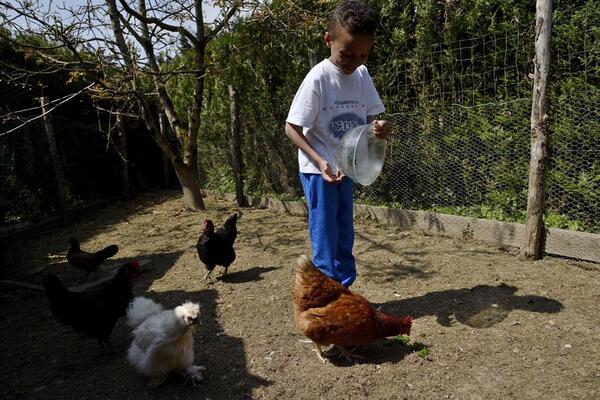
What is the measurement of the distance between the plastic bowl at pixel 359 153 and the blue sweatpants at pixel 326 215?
179mm

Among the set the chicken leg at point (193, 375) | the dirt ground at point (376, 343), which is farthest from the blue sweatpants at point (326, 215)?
the chicken leg at point (193, 375)

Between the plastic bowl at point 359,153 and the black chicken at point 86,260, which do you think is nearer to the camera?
the plastic bowl at point 359,153

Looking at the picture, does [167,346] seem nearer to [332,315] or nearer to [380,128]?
[332,315]

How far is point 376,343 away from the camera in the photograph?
3.01 meters

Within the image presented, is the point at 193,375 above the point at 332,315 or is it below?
below

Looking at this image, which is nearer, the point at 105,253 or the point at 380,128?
the point at 380,128

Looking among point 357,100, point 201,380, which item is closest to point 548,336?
point 357,100

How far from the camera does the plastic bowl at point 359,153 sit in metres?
2.76

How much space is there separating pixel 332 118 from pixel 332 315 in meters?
1.23

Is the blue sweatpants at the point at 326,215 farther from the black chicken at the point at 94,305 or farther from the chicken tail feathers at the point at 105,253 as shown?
the chicken tail feathers at the point at 105,253

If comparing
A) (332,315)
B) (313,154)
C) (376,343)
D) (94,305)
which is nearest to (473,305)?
(376,343)

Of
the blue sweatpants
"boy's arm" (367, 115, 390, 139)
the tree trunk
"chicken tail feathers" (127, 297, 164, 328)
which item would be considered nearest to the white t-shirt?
the blue sweatpants

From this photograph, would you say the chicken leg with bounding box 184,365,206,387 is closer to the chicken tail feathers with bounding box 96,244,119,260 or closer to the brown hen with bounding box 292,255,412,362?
the brown hen with bounding box 292,255,412,362

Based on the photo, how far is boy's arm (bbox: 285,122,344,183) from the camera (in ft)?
8.82
